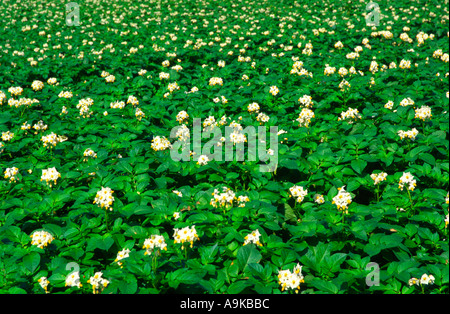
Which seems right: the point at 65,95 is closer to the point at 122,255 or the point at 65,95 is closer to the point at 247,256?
the point at 122,255

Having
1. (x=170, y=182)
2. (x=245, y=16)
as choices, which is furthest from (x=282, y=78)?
(x=245, y=16)

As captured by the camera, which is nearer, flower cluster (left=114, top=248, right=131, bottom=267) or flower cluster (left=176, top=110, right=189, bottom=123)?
flower cluster (left=114, top=248, right=131, bottom=267)

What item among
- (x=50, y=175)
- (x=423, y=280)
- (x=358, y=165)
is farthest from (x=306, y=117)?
(x=50, y=175)

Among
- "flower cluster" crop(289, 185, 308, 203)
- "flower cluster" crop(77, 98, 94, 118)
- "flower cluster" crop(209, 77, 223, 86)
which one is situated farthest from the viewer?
"flower cluster" crop(209, 77, 223, 86)

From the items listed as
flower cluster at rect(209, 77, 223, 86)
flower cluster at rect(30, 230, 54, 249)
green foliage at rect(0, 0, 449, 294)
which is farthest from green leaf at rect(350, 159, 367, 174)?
flower cluster at rect(209, 77, 223, 86)

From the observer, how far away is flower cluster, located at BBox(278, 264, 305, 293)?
2.55 metres

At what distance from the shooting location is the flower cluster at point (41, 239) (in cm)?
304

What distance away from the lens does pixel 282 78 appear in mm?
7449

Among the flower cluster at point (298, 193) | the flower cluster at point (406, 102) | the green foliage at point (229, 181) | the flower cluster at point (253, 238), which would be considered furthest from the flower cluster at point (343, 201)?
the flower cluster at point (406, 102)

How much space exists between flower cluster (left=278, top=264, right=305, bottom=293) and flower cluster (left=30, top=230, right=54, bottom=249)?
→ 6.25ft

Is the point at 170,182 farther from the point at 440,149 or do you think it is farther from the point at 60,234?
the point at 440,149

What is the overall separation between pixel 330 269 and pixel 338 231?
41 centimetres

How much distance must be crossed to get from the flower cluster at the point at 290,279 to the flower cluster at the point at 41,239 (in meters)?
1.91

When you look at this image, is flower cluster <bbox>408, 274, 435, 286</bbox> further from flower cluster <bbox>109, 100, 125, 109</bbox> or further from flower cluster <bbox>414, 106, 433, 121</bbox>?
flower cluster <bbox>109, 100, 125, 109</bbox>
